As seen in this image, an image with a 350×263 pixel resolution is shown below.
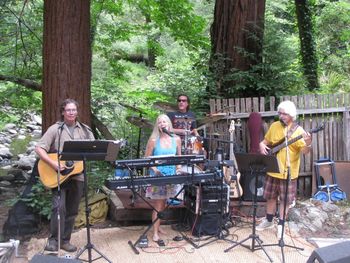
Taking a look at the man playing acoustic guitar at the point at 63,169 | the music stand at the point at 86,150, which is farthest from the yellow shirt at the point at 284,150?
the man playing acoustic guitar at the point at 63,169

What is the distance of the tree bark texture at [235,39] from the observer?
28.9 ft

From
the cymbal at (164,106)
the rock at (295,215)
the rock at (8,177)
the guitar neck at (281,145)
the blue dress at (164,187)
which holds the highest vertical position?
the cymbal at (164,106)

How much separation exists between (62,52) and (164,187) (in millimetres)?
2529

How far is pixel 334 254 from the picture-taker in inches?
121

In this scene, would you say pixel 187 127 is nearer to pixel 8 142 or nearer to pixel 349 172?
pixel 349 172

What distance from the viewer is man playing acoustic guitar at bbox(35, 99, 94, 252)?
517 cm

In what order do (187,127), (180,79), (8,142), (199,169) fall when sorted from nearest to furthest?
Result: (199,169), (187,127), (180,79), (8,142)

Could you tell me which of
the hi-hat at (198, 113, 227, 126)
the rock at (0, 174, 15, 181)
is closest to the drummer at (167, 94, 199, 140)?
the hi-hat at (198, 113, 227, 126)

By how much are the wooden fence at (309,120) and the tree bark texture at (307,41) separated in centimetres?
360

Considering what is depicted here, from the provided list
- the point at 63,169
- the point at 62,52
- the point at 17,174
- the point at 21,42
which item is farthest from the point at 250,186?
the point at 17,174

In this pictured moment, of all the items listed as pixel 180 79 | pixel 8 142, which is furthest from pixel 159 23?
pixel 8 142

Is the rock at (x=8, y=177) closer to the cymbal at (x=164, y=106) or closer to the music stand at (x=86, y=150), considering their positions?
the cymbal at (x=164, y=106)

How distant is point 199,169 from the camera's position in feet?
20.2

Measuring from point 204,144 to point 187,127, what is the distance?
1.58ft
